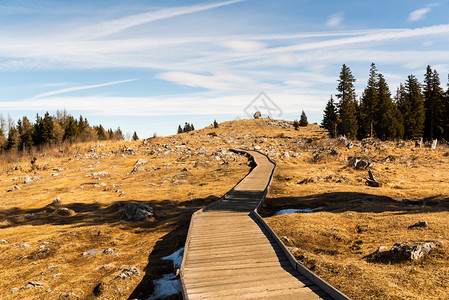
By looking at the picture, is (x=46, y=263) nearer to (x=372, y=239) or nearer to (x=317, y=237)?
(x=317, y=237)

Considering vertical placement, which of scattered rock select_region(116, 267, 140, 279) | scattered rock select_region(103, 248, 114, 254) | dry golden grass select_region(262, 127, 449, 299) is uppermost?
dry golden grass select_region(262, 127, 449, 299)

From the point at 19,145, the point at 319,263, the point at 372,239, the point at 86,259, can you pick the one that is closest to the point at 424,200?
the point at 372,239

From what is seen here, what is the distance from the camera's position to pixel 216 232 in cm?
1075

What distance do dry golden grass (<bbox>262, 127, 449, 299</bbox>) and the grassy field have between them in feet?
0.14

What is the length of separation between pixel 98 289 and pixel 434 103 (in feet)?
214

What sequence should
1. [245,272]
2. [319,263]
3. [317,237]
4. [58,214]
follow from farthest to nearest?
[58,214]
[317,237]
[319,263]
[245,272]

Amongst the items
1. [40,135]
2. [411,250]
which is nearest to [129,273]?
[411,250]

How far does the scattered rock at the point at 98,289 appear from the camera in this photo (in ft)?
27.0

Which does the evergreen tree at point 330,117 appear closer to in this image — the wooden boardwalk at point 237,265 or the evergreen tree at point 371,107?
the evergreen tree at point 371,107

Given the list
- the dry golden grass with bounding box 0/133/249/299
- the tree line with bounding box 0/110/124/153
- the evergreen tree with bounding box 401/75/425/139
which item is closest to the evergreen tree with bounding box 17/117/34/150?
the tree line with bounding box 0/110/124/153

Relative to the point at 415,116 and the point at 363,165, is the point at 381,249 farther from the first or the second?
the point at 415,116

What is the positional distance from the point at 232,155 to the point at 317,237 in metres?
32.3

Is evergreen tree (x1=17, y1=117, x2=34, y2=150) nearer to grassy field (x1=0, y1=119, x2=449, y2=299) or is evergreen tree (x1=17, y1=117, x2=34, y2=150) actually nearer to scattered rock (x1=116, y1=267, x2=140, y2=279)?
grassy field (x1=0, y1=119, x2=449, y2=299)

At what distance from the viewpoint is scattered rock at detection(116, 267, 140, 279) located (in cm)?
897
